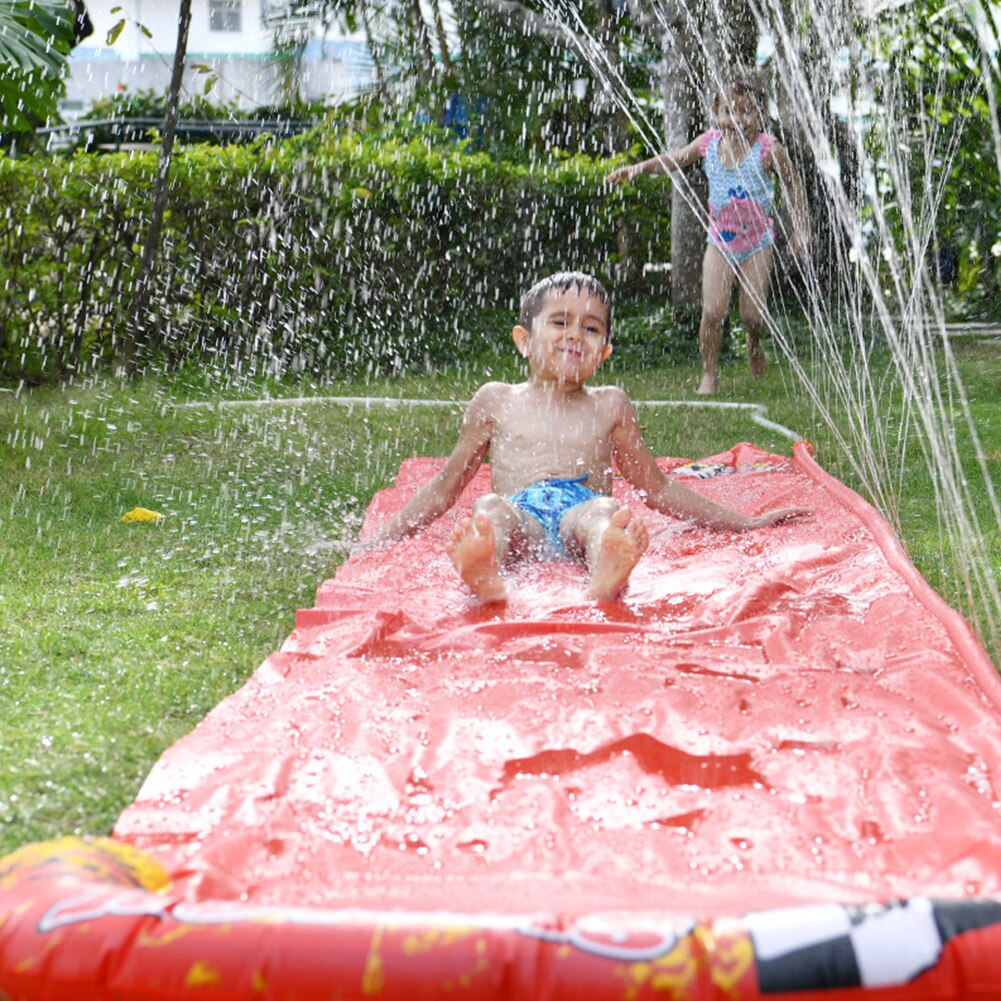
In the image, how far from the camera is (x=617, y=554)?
3.04 m

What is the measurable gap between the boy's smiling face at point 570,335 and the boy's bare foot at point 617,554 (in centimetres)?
80

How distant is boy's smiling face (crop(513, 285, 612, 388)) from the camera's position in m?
3.71

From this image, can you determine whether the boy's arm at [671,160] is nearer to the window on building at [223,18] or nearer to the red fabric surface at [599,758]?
the red fabric surface at [599,758]

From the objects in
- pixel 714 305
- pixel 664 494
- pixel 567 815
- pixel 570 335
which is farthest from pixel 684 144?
pixel 567 815

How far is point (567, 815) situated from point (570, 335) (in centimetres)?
202

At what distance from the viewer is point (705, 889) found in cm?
170

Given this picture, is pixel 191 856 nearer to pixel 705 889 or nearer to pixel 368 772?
pixel 368 772

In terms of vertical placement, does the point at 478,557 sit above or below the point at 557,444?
below

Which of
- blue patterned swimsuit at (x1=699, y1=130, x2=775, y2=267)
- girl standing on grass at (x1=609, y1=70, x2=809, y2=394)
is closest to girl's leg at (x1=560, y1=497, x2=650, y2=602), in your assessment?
girl standing on grass at (x1=609, y1=70, x2=809, y2=394)

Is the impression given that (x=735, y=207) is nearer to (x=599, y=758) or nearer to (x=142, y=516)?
(x=142, y=516)

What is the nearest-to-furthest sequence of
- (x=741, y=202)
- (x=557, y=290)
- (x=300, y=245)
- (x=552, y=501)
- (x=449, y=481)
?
(x=552, y=501) → (x=557, y=290) → (x=449, y=481) → (x=741, y=202) → (x=300, y=245)

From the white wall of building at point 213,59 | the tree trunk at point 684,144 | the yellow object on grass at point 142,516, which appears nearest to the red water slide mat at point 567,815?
the yellow object on grass at point 142,516

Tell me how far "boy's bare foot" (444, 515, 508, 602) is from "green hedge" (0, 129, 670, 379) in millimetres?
4953

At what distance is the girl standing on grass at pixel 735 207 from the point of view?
23.8 ft
